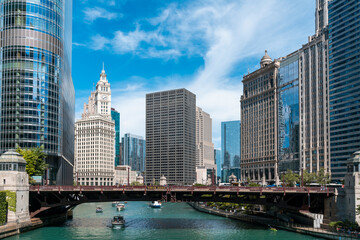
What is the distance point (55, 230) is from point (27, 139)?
163ft

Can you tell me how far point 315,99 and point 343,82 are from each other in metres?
18.7

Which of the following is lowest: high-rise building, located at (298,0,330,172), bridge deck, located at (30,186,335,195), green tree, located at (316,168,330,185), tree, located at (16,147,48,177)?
green tree, located at (316,168,330,185)

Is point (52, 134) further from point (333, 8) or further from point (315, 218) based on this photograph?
point (333, 8)

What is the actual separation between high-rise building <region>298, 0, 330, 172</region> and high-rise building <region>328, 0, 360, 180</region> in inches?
203

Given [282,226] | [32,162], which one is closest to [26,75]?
[32,162]

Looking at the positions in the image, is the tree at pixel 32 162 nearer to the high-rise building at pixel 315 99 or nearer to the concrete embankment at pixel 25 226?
the concrete embankment at pixel 25 226

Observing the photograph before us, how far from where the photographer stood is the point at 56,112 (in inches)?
5787

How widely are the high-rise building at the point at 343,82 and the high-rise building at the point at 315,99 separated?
5154mm

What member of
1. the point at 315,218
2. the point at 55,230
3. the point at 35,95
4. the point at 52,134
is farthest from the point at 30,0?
the point at 315,218

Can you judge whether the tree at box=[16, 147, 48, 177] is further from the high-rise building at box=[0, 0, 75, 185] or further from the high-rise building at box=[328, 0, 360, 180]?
the high-rise building at box=[328, 0, 360, 180]

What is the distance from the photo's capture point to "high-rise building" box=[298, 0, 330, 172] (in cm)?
18475

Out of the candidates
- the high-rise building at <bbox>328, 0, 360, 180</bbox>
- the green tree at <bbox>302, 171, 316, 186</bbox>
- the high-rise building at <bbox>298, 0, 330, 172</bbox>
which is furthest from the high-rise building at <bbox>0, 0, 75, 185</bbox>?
the high-rise building at <bbox>328, 0, 360, 180</bbox>

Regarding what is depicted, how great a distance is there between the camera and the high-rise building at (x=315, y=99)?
184750mm

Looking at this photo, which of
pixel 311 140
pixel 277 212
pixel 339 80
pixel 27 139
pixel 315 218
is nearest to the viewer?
pixel 315 218
